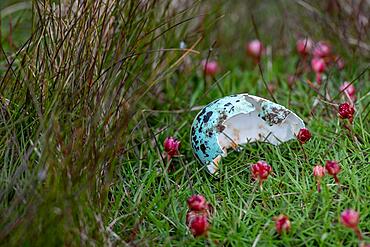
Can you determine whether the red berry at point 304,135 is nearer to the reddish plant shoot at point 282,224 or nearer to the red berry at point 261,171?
the red berry at point 261,171

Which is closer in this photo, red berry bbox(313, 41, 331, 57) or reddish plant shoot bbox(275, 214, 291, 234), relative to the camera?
reddish plant shoot bbox(275, 214, 291, 234)

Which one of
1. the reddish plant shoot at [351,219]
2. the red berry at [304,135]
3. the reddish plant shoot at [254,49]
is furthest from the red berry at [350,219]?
the reddish plant shoot at [254,49]

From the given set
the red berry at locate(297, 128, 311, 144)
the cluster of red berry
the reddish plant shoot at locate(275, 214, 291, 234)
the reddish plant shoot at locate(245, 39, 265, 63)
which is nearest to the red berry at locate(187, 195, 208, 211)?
the cluster of red berry

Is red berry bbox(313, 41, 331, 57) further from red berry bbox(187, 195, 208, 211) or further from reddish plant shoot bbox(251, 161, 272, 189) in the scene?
red berry bbox(187, 195, 208, 211)

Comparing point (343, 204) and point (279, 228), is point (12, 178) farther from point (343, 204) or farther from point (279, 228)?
point (343, 204)

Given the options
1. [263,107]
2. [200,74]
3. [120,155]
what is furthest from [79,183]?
[200,74]

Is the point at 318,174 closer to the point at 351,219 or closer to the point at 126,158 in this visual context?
the point at 351,219

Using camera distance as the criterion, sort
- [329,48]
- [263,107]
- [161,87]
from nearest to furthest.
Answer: [263,107], [161,87], [329,48]
